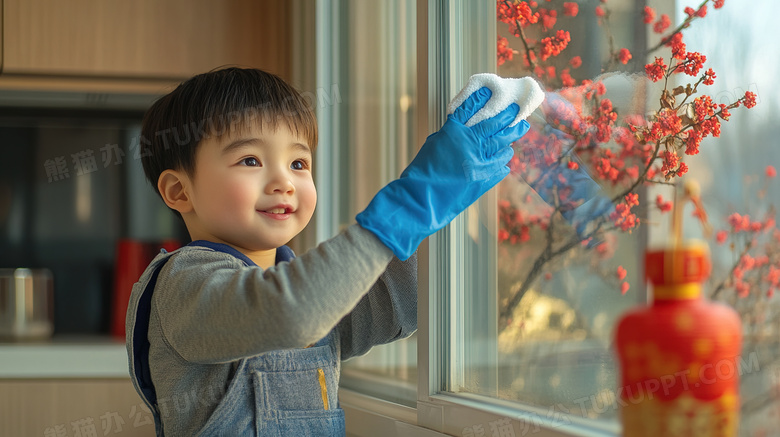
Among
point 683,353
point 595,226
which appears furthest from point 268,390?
point 683,353

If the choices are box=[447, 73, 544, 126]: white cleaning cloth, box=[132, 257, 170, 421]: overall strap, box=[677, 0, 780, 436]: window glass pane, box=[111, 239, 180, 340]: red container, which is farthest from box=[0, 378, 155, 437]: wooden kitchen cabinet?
box=[677, 0, 780, 436]: window glass pane

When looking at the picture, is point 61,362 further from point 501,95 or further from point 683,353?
point 683,353

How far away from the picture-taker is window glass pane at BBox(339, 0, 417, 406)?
128 cm

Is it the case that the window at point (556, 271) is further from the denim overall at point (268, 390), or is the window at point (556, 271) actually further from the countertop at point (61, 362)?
the countertop at point (61, 362)

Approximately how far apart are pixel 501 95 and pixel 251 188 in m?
0.27

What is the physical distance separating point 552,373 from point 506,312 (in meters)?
0.11

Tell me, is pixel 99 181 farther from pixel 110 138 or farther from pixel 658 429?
pixel 658 429

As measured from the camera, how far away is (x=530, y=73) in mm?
825

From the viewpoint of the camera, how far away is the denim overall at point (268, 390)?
80cm

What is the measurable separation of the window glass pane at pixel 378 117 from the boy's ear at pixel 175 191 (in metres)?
0.48

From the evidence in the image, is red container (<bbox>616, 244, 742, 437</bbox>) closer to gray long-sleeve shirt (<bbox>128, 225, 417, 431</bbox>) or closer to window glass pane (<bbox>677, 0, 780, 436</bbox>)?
window glass pane (<bbox>677, 0, 780, 436</bbox>)

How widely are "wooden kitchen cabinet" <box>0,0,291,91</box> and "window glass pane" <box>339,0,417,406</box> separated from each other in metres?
0.37

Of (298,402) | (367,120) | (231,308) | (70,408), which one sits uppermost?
(367,120)

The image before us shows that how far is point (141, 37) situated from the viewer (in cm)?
175
